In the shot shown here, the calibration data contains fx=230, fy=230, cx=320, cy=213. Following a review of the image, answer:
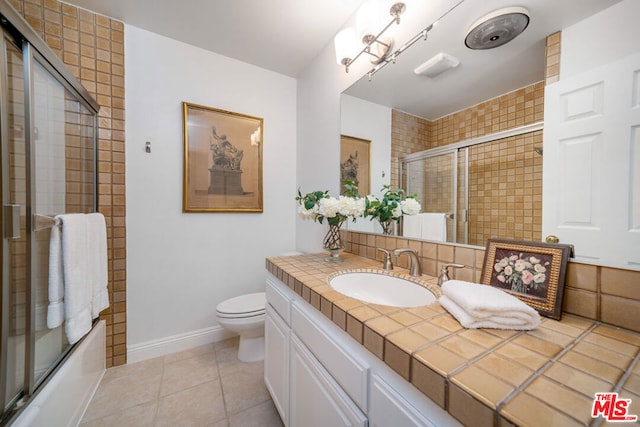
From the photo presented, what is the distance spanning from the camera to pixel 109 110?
153 centimetres

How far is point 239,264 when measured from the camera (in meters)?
1.96

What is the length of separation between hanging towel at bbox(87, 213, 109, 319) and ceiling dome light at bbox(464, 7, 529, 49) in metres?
1.96

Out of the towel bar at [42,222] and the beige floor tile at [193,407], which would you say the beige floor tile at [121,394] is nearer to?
the beige floor tile at [193,407]

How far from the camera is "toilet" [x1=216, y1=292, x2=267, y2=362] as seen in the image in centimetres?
150

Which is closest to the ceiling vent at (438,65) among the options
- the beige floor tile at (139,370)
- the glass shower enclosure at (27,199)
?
the glass shower enclosure at (27,199)

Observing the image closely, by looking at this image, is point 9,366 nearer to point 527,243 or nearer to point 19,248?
point 19,248

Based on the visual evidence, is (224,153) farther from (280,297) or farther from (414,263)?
(414,263)

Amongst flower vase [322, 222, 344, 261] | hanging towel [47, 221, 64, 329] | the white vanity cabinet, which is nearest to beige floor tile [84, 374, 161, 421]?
hanging towel [47, 221, 64, 329]

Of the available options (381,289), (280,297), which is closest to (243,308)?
(280,297)

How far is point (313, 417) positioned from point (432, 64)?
1495 millimetres

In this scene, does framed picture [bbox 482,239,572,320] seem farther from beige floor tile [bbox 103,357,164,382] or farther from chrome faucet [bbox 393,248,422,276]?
beige floor tile [bbox 103,357,164,382]

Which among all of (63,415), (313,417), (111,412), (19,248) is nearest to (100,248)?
(19,248)

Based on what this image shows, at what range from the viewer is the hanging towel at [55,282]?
938mm

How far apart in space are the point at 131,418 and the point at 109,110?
1817 millimetres
